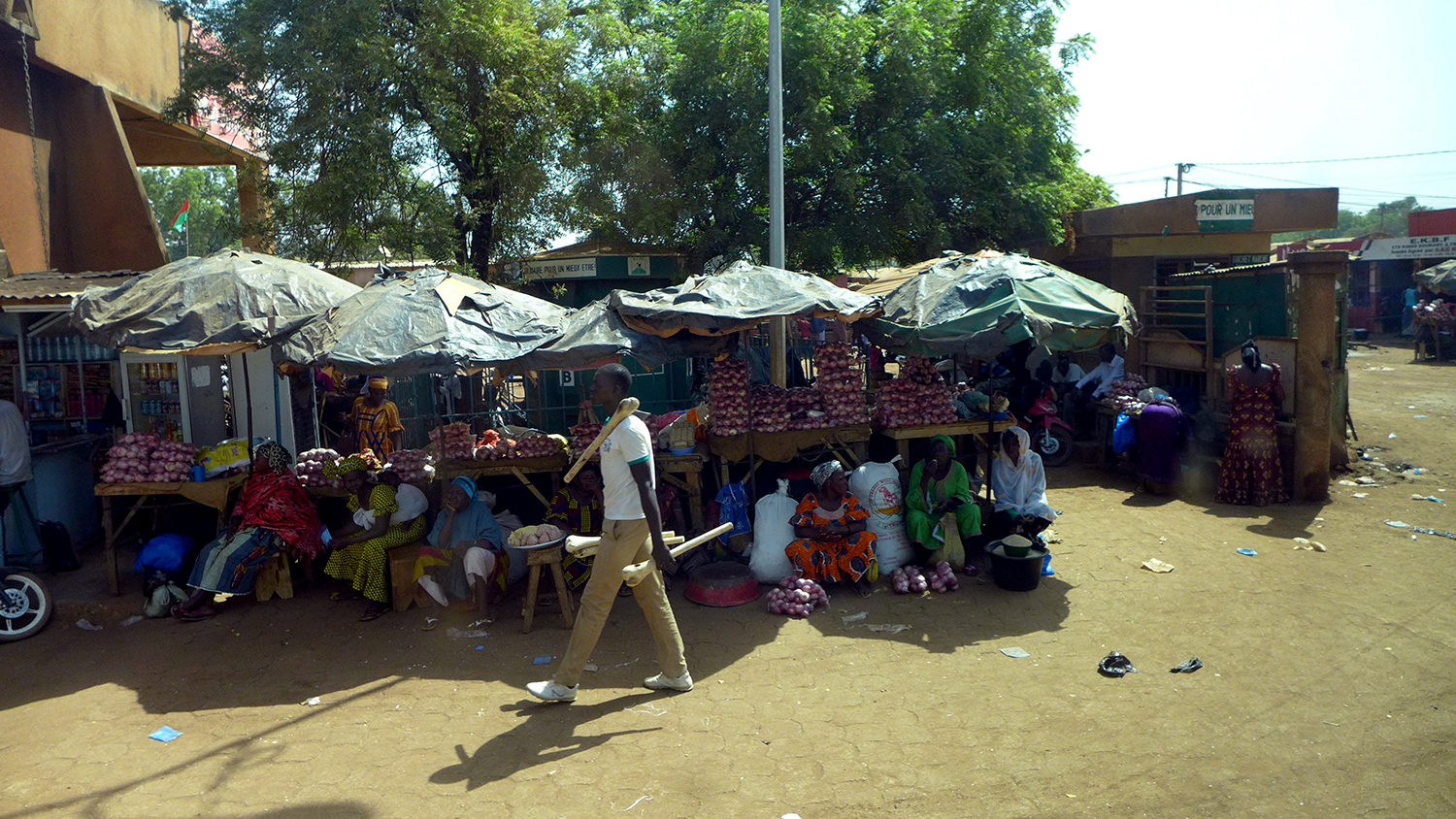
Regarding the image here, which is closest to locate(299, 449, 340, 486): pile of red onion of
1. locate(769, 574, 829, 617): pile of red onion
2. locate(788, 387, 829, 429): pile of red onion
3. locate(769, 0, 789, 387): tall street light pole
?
locate(769, 574, 829, 617): pile of red onion

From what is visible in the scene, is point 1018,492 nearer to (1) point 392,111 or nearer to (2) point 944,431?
(2) point 944,431

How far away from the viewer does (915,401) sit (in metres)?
8.41

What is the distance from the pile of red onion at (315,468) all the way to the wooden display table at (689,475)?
9.42ft

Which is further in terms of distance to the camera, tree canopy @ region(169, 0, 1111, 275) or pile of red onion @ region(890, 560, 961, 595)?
tree canopy @ region(169, 0, 1111, 275)

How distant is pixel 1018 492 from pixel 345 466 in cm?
591

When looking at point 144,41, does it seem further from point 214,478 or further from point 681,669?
point 681,669

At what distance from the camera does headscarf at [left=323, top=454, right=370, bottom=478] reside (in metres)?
7.86

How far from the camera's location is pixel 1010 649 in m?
6.32

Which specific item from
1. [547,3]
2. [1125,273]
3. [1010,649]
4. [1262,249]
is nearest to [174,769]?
[1010,649]

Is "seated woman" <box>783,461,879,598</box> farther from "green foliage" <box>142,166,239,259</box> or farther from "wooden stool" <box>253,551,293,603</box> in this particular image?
"green foliage" <box>142,166,239,259</box>

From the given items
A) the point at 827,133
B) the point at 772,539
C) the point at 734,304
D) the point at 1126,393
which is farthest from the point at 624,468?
the point at 827,133

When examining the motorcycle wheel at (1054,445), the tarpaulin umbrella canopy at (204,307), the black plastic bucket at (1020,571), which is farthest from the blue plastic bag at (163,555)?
the motorcycle wheel at (1054,445)

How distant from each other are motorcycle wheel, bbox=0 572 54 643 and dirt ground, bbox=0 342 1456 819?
0.16 meters

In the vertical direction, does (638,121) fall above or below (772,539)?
above
